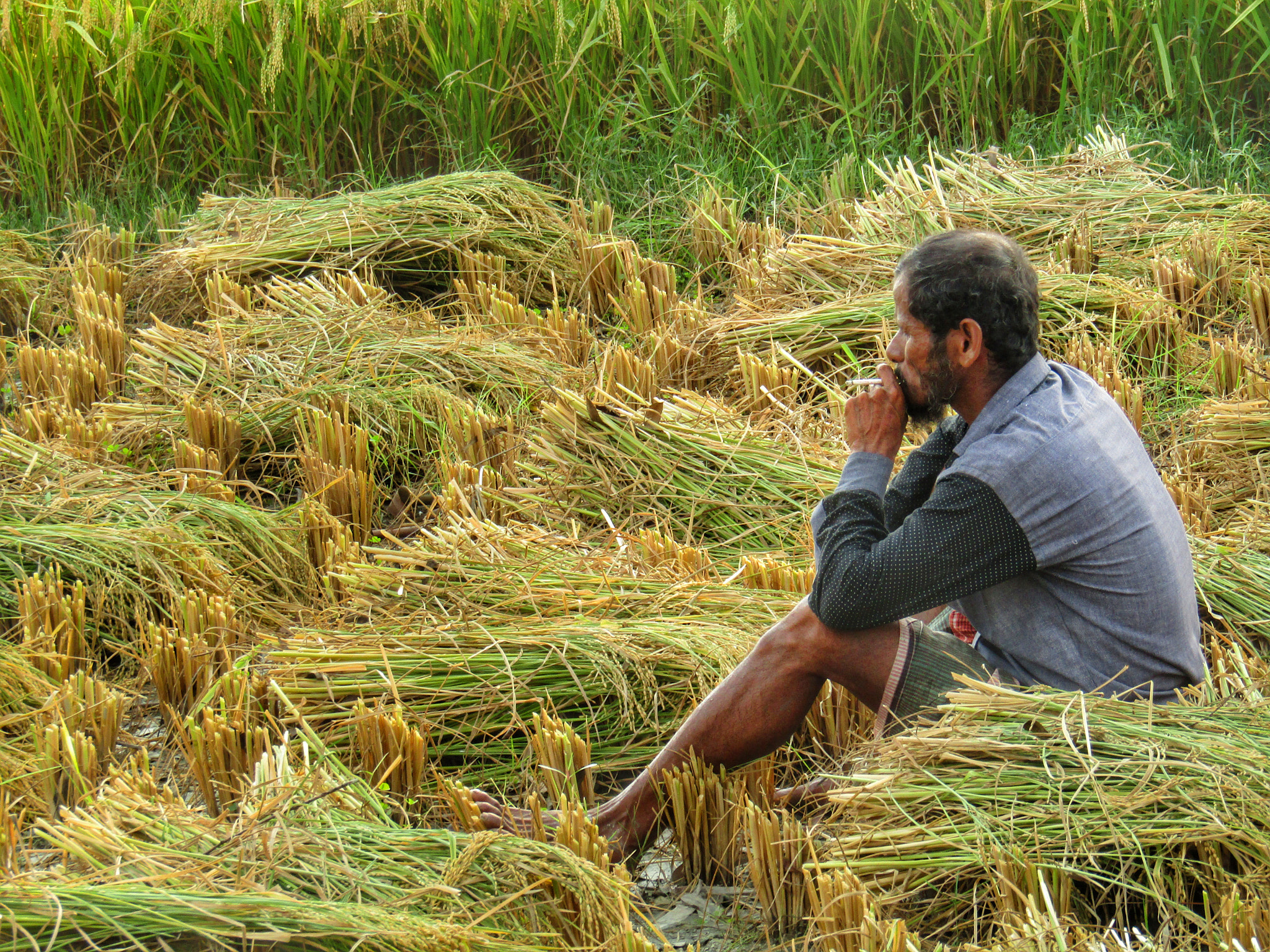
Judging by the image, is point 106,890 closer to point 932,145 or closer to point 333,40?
point 932,145

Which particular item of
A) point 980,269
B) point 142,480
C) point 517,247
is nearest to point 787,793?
point 980,269

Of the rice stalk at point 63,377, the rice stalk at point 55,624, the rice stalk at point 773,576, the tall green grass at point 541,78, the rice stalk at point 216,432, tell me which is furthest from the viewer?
the tall green grass at point 541,78

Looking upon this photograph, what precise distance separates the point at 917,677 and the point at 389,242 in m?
3.39

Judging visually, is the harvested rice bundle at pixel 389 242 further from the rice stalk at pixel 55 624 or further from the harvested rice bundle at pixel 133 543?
the rice stalk at pixel 55 624

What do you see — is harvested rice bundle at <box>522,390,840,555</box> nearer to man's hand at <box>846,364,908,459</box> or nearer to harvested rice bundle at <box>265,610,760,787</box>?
harvested rice bundle at <box>265,610,760,787</box>

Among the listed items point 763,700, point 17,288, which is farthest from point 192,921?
point 17,288

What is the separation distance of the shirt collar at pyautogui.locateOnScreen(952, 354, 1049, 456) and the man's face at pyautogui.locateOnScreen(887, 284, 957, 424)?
0.28ft

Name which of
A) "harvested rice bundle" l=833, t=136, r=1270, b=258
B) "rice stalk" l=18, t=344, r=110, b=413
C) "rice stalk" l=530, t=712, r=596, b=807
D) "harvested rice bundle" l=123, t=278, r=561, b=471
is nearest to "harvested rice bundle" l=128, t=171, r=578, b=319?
"harvested rice bundle" l=123, t=278, r=561, b=471

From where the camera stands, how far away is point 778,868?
2021 mm

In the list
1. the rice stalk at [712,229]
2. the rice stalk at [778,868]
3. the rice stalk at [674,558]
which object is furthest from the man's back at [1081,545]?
the rice stalk at [712,229]

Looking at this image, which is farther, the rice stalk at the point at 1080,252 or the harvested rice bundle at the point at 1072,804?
the rice stalk at the point at 1080,252

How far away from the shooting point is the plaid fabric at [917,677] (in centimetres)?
217

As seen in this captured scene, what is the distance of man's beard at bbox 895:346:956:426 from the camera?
7.34ft

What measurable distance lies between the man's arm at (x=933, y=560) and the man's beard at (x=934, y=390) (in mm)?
205
